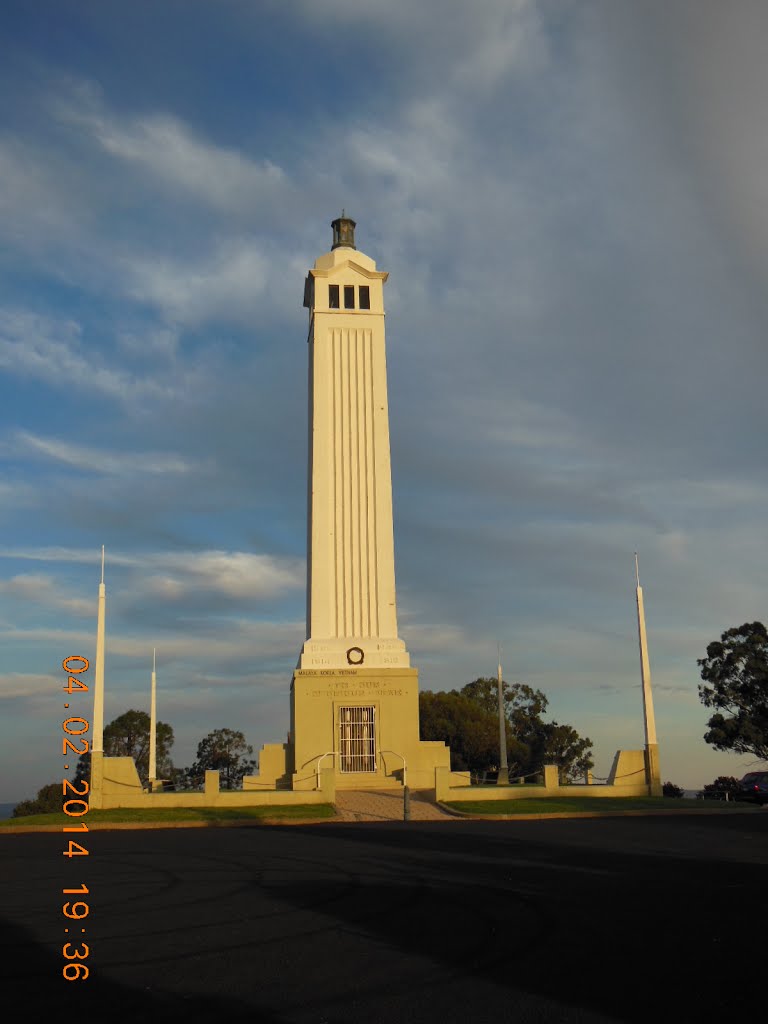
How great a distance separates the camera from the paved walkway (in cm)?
2728

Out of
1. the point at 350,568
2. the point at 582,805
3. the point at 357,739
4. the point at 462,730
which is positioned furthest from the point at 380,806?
the point at 462,730

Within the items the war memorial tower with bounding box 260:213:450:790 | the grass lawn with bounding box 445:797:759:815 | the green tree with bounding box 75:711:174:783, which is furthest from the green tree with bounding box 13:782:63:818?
the grass lawn with bounding box 445:797:759:815

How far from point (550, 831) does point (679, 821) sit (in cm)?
470

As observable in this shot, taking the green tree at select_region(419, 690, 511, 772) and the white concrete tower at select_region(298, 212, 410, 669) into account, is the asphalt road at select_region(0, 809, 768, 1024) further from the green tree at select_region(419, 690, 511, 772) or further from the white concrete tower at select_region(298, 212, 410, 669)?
the green tree at select_region(419, 690, 511, 772)

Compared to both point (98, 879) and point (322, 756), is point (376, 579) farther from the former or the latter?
point (98, 879)

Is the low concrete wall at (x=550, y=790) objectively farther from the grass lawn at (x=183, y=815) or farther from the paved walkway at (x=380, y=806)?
the grass lawn at (x=183, y=815)

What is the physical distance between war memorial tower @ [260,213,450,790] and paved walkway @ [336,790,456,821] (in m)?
3.37

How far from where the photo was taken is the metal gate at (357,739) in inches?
1521

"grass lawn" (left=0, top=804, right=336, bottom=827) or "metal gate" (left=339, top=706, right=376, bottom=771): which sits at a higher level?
"metal gate" (left=339, top=706, right=376, bottom=771)

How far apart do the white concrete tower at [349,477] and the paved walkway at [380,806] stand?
275 inches

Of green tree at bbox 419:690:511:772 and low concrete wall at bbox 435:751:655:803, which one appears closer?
low concrete wall at bbox 435:751:655:803

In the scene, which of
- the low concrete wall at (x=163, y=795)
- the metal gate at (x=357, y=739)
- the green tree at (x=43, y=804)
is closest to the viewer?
the low concrete wall at (x=163, y=795)

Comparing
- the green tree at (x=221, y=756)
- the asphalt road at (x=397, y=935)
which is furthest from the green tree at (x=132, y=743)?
the asphalt road at (x=397, y=935)

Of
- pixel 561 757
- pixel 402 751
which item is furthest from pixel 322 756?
pixel 561 757
